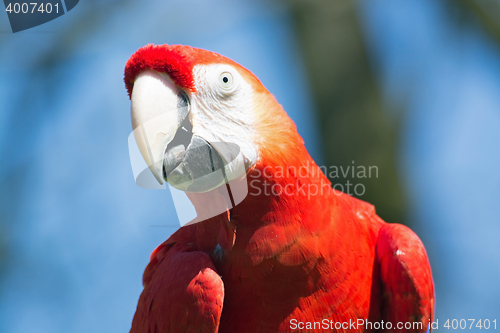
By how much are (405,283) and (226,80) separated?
1.22 meters

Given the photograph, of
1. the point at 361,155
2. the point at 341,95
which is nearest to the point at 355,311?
the point at 361,155

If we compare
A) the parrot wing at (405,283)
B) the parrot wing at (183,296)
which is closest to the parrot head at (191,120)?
the parrot wing at (183,296)

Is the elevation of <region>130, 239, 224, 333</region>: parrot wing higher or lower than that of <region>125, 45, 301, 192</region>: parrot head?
lower

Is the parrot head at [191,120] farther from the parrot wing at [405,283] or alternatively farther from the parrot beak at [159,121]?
the parrot wing at [405,283]

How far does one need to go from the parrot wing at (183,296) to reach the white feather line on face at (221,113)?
1.48 ft

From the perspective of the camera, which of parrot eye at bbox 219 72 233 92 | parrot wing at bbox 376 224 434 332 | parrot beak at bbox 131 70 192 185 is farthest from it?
parrot wing at bbox 376 224 434 332

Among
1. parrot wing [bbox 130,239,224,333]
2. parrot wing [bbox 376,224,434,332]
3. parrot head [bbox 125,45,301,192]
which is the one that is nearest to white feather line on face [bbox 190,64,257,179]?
parrot head [bbox 125,45,301,192]

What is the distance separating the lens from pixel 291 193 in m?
1.36

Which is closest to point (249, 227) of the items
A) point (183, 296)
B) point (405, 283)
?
point (183, 296)

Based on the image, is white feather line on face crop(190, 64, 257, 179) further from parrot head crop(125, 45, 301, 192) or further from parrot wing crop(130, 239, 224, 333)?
parrot wing crop(130, 239, 224, 333)

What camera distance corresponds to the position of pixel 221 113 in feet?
4.54

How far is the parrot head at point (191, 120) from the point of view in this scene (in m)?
1.31

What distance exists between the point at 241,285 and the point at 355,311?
20.8 inches

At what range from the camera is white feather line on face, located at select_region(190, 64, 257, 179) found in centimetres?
134
